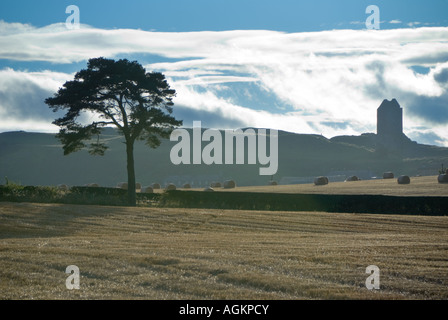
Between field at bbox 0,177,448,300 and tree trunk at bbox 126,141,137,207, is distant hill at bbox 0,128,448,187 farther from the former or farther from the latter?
field at bbox 0,177,448,300

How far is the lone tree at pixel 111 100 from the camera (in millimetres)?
45344

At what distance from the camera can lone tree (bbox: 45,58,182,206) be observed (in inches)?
1785

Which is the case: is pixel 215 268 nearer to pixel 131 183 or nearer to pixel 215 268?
pixel 215 268

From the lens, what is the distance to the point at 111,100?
46.4 meters

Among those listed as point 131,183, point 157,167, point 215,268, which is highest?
point 157,167

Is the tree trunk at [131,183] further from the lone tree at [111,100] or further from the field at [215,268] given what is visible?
the field at [215,268]

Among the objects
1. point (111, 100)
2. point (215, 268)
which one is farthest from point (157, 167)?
point (215, 268)

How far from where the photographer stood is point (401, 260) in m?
16.2

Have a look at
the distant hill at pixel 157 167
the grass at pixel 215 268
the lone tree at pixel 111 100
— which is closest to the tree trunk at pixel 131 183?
the lone tree at pixel 111 100

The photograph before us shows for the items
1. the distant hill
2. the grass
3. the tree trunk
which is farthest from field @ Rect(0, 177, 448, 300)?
the distant hill

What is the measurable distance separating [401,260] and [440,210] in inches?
1017

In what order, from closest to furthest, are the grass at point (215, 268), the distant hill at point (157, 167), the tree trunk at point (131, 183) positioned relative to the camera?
the grass at point (215, 268)
the tree trunk at point (131, 183)
the distant hill at point (157, 167)
